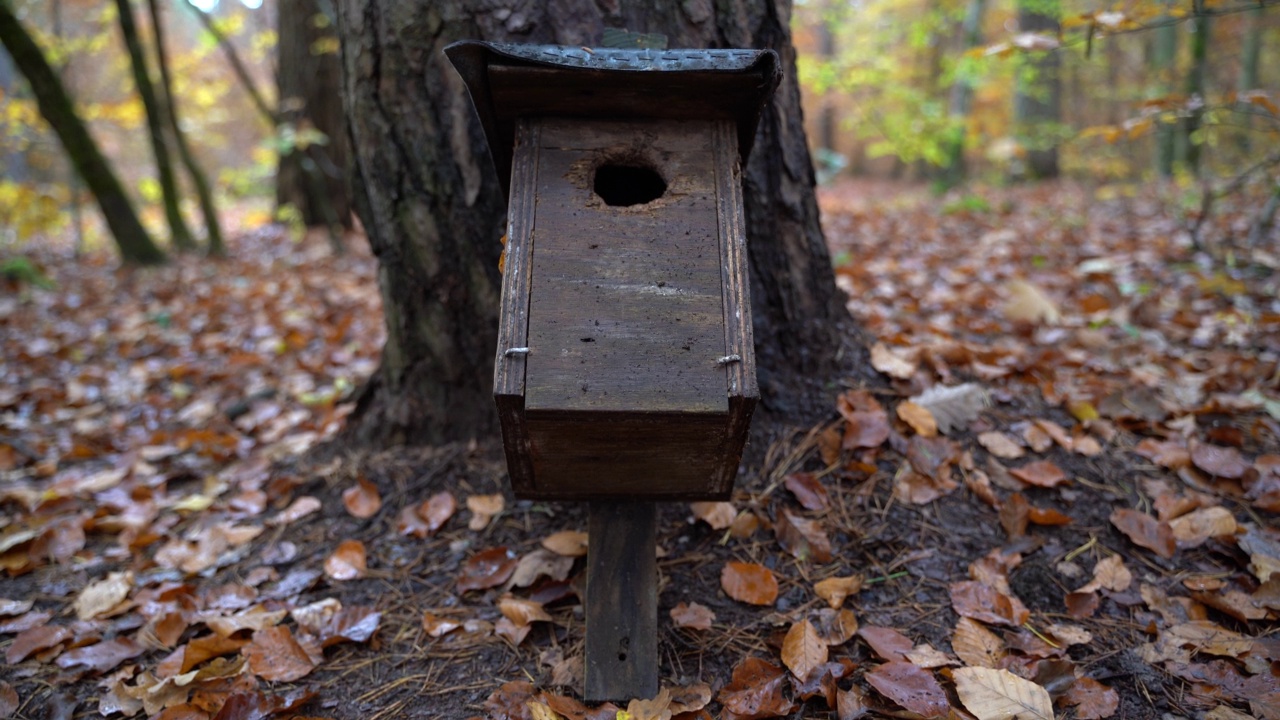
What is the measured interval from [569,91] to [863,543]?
59.9 inches

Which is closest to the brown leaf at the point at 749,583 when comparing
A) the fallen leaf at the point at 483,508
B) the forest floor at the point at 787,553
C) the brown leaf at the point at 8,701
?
the forest floor at the point at 787,553

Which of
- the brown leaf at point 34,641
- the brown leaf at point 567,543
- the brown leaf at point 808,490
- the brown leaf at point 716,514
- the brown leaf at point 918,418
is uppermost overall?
the brown leaf at point 918,418

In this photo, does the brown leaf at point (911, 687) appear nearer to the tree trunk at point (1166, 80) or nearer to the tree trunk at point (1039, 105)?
the tree trunk at point (1039, 105)

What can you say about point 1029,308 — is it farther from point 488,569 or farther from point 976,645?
point 488,569

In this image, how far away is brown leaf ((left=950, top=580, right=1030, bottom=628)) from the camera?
1.89m

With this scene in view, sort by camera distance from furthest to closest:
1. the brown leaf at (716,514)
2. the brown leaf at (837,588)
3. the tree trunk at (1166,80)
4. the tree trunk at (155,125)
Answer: the tree trunk at (1166,80)
the tree trunk at (155,125)
the brown leaf at (716,514)
the brown leaf at (837,588)

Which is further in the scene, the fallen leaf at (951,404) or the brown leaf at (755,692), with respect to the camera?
the fallen leaf at (951,404)

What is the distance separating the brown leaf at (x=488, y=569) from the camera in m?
2.15

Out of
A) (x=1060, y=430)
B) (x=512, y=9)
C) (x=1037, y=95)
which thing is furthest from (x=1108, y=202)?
(x=512, y=9)

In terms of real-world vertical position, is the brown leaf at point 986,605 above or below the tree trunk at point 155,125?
below

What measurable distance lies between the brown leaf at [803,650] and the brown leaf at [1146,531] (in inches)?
41.6

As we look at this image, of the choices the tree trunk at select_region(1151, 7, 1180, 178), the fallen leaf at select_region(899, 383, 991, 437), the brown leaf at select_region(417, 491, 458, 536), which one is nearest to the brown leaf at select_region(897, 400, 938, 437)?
the fallen leaf at select_region(899, 383, 991, 437)

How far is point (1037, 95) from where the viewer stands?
8938mm

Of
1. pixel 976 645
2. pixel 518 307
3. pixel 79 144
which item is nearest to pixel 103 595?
pixel 518 307
